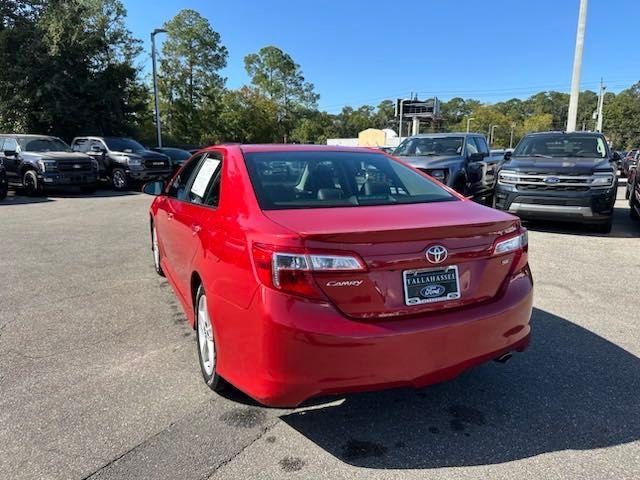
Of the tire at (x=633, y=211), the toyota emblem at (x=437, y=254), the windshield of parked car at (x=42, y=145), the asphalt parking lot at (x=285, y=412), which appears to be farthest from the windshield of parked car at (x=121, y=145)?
the toyota emblem at (x=437, y=254)

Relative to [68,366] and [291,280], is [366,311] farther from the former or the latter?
[68,366]

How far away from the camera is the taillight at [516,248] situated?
9.25 ft

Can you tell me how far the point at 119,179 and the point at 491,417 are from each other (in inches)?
671

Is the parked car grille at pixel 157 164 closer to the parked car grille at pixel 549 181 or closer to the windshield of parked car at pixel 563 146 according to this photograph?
the windshield of parked car at pixel 563 146

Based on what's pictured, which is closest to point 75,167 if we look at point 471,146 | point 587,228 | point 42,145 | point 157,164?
point 42,145

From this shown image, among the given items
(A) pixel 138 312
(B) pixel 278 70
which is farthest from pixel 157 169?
(B) pixel 278 70

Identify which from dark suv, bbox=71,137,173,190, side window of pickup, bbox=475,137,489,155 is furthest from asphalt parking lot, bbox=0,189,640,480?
dark suv, bbox=71,137,173,190

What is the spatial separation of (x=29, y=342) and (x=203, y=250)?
6.72 ft

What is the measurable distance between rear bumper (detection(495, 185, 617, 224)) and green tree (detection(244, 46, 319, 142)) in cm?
6554

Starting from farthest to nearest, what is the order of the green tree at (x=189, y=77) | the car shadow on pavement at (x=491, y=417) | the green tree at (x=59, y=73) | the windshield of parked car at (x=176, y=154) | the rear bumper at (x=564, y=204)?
1. the green tree at (x=189, y=77)
2. the green tree at (x=59, y=73)
3. the windshield of parked car at (x=176, y=154)
4. the rear bumper at (x=564, y=204)
5. the car shadow on pavement at (x=491, y=417)

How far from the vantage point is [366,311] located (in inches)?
96.3

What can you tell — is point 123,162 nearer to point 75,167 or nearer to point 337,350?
point 75,167

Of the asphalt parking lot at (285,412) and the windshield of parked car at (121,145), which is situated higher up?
the windshield of parked car at (121,145)

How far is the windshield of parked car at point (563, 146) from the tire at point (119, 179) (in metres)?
13.1
